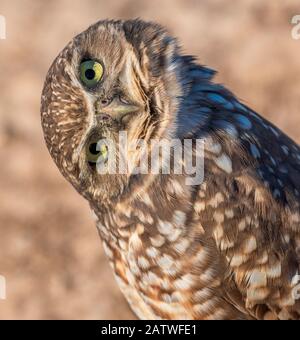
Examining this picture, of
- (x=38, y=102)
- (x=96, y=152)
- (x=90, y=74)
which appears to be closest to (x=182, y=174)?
(x=96, y=152)

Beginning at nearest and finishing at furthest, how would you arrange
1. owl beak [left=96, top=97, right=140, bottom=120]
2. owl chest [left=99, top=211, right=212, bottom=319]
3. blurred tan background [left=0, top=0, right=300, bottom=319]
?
owl beak [left=96, top=97, right=140, bottom=120] < owl chest [left=99, top=211, right=212, bottom=319] < blurred tan background [left=0, top=0, right=300, bottom=319]

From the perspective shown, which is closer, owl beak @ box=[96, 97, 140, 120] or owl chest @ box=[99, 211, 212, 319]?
owl beak @ box=[96, 97, 140, 120]

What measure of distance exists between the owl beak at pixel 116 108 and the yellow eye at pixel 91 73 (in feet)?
0.31

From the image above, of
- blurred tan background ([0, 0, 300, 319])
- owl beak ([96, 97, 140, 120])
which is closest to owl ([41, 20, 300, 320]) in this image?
owl beak ([96, 97, 140, 120])

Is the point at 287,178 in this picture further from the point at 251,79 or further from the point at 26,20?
the point at 26,20

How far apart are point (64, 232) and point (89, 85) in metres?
2.62

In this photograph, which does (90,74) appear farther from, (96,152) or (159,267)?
(159,267)

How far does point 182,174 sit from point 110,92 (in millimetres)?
403

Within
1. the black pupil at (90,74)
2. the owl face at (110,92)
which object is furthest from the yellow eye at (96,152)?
the black pupil at (90,74)

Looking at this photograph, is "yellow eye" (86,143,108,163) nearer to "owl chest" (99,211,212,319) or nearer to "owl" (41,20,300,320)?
"owl" (41,20,300,320)

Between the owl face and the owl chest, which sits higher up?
the owl face

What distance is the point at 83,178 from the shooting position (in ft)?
10.9

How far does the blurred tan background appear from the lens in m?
5.40
